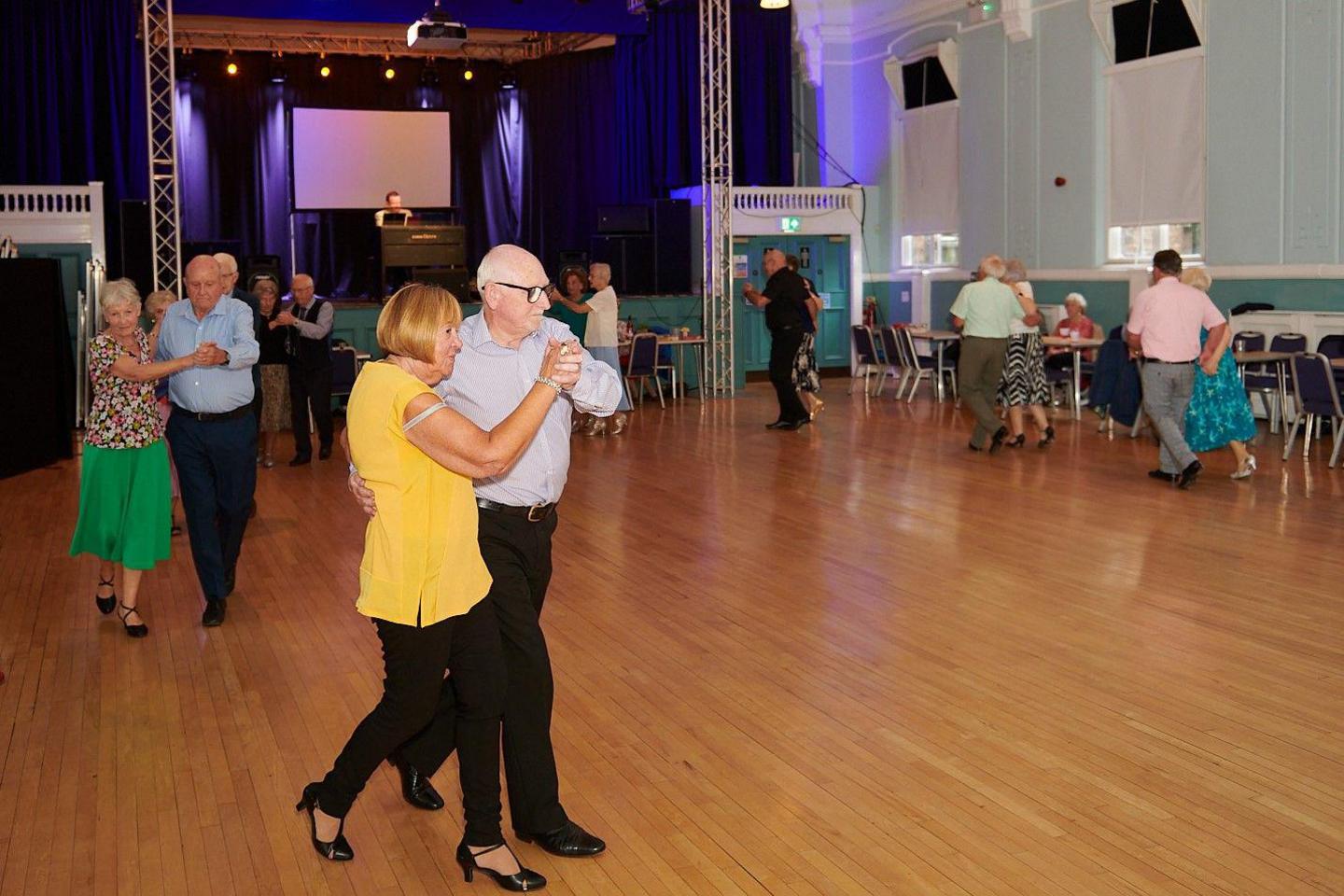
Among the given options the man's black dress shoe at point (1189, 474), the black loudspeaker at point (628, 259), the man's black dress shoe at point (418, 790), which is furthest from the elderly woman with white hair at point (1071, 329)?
the man's black dress shoe at point (418, 790)

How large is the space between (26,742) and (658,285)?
1347 cm

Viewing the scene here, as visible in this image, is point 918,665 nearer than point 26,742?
No

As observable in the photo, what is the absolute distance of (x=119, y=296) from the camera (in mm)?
5203

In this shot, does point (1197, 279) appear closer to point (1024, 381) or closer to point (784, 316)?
point (1024, 381)

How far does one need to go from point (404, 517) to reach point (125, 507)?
2840 millimetres

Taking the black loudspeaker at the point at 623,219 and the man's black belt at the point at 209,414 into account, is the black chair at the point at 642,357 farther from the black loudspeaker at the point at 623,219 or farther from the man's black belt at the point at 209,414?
the man's black belt at the point at 209,414

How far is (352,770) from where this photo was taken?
3.13 metres

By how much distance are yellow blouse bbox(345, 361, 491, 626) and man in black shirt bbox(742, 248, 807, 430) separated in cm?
883

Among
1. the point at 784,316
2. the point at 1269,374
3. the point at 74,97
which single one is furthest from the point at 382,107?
the point at 1269,374

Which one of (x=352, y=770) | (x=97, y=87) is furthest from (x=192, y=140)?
(x=352, y=770)

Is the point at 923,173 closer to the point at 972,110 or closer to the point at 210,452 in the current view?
the point at 972,110

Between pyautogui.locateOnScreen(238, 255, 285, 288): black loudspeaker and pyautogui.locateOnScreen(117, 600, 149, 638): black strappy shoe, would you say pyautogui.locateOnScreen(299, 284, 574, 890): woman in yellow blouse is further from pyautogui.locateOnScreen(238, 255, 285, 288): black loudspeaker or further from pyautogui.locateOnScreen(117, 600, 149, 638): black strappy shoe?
pyautogui.locateOnScreen(238, 255, 285, 288): black loudspeaker

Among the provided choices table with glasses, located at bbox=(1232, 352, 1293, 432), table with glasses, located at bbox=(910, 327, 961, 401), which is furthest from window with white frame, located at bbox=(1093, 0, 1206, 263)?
table with glasses, located at bbox=(1232, 352, 1293, 432)

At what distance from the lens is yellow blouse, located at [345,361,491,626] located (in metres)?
2.92
